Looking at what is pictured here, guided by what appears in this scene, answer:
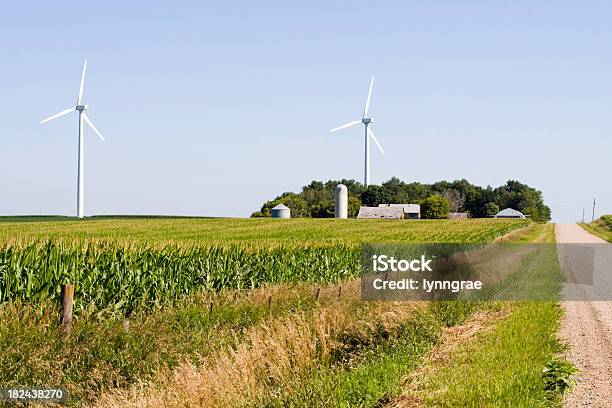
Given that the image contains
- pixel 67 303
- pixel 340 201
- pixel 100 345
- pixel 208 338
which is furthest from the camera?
pixel 340 201

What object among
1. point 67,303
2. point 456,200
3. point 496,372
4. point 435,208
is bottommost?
point 496,372

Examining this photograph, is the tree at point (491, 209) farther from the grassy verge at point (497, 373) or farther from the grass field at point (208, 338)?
the grassy verge at point (497, 373)

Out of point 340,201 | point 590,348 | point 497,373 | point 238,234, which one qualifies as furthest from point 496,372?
point 340,201

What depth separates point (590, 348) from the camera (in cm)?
1389

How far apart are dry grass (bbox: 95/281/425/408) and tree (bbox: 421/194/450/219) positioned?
120921 mm

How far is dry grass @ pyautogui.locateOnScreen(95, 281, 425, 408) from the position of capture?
34.6ft

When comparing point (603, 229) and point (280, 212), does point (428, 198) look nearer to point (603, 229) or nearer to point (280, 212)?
point (280, 212)

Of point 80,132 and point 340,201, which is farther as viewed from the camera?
point 340,201

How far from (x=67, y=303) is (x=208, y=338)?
287cm

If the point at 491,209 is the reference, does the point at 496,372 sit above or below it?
below

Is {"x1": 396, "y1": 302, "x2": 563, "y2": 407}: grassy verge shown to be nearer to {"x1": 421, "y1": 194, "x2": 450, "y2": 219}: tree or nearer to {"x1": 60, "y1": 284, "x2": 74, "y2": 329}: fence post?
{"x1": 60, "y1": 284, "x2": 74, "y2": 329}: fence post

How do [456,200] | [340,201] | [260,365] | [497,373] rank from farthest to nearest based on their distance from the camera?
[456,200] < [340,201] < [260,365] < [497,373]

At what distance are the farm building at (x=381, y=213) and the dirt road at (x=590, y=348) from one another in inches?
4234

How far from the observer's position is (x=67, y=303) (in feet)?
48.2
